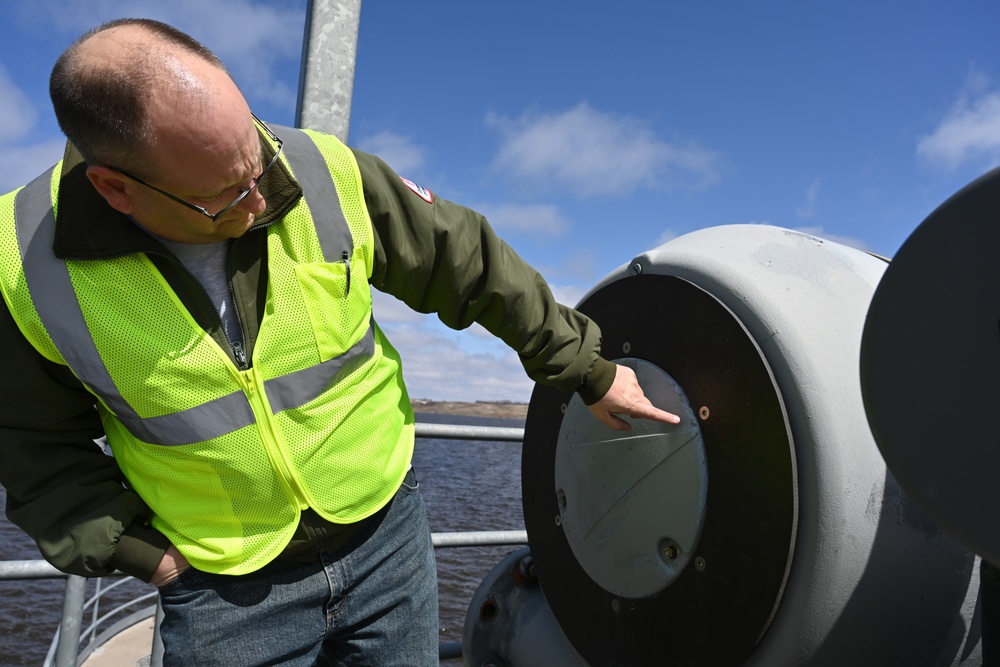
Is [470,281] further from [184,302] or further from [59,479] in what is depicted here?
[59,479]

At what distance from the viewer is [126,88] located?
4.10 feet

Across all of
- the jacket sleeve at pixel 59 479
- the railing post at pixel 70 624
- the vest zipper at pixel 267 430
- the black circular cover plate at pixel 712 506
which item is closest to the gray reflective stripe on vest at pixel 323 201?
the vest zipper at pixel 267 430

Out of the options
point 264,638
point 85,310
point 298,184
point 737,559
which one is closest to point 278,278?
point 298,184

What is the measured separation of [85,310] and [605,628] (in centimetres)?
141

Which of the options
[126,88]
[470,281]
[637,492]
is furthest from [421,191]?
[637,492]

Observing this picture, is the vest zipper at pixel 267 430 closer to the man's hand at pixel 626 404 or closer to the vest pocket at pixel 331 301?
the vest pocket at pixel 331 301

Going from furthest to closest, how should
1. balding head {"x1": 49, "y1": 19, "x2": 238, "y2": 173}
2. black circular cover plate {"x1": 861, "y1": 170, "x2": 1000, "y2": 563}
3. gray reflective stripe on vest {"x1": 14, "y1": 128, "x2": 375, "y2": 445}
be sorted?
1. gray reflective stripe on vest {"x1": 14, "y1": 128, "x2": 375, "y2": 445}
2. balding head {"x1": 49, "y1": 19, "x2": 238, "y2": 173}
3. black circular cover plate {"x1": 861, "y1": 170, "x2": 1000, "y2": 563}

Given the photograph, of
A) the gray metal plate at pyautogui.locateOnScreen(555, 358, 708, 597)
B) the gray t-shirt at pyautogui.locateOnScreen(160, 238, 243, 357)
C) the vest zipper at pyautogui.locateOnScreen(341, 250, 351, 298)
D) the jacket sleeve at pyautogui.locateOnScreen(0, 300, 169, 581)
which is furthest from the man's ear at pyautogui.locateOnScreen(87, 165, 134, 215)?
the gray metal plate at pyautogui.locateOnScreen(555, 358, 708, 597)

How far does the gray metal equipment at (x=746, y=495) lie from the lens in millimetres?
1554

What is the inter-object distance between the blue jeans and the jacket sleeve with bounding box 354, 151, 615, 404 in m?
0.43

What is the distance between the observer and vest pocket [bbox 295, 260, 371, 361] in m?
1.56

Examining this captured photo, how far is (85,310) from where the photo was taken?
1.44 metres

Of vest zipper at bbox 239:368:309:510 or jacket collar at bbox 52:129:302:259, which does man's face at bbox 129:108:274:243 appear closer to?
jacket collar at bbox 52:129:302:259

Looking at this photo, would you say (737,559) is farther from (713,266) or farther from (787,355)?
(713,266)
